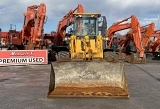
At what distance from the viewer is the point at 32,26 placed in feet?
82.5

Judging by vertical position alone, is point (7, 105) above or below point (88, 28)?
below

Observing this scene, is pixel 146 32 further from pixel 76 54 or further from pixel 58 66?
pixel 58 66

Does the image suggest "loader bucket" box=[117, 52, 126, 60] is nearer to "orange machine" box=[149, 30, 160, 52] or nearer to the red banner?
"orange machine" box=[149, 30, 160, 52]

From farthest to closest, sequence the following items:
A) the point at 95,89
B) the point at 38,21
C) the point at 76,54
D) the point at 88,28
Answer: the point at 38,21, the point at 88,28, the point at 76,54, the point at 95,89

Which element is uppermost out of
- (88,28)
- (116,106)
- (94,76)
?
(88,28)

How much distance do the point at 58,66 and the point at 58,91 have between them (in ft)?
2.44

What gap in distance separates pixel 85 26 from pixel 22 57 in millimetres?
6775

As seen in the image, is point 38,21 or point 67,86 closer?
point 67,86

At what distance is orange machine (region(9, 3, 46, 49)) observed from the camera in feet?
78.8

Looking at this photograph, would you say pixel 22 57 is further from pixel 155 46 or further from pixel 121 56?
pixel 155 46

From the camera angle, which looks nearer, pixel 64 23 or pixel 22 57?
pixel 22 57

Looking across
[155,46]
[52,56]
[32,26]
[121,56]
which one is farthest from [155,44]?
[32,26]

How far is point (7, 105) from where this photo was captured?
8445 millimetres

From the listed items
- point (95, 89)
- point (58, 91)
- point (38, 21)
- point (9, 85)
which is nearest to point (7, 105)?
point (58, 91)
